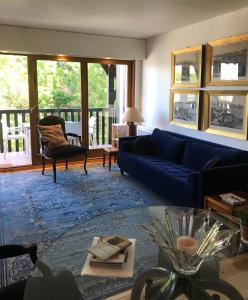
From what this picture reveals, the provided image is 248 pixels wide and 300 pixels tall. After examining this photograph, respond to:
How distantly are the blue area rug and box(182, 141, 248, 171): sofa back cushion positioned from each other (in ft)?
2.21

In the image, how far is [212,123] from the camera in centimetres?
420

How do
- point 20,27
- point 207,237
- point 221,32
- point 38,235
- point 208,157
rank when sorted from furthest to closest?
point 20,27
point 221,32
point 208,157
point 38,235
point 207,237

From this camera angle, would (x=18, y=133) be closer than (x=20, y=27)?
No

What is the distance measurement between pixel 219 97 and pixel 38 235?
113 inches

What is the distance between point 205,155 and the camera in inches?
148

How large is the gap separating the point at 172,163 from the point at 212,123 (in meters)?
0.81

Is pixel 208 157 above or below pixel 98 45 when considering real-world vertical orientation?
below

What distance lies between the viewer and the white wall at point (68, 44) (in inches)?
187

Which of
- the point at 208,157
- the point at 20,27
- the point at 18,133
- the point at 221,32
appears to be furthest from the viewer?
the point at 18,133

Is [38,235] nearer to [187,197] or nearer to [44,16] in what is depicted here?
[187,197]

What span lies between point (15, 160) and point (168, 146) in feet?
10.2


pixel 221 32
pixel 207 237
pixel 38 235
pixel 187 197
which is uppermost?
pixel 221 32

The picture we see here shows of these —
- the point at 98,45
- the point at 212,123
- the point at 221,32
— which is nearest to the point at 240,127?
the point at 212,123

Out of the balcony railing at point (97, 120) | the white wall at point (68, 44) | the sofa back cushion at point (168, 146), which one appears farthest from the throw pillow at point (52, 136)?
the sofa back cushion at point (168, 146)
